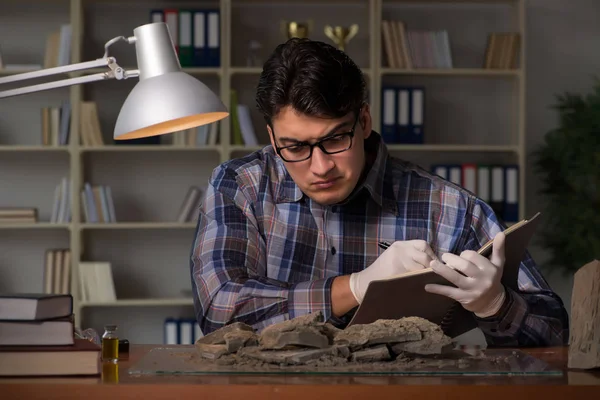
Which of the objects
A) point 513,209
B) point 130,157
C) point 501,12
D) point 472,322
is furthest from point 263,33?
point 472,322

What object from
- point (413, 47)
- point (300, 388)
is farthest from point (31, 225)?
point (300, 388)

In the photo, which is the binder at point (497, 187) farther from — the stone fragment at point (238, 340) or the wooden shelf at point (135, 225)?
the stone fragment at point (238, 340)

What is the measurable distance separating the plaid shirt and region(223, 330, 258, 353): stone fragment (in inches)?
20.0

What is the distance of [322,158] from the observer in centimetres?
169

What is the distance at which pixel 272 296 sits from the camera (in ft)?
5.42

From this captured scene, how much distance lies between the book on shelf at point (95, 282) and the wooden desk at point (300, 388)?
2.90m

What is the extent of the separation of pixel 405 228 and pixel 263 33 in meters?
2.51

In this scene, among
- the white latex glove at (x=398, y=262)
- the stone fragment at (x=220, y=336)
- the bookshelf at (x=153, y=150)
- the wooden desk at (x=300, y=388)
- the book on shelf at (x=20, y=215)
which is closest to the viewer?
the wooden desk at (x=300, y=388)

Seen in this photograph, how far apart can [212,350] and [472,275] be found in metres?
0.48

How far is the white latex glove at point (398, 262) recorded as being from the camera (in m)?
1.54

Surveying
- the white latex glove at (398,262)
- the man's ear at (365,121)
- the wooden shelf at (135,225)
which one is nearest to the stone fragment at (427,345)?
the white latex glove at (398,262)

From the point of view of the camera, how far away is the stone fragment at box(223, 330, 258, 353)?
121 cm

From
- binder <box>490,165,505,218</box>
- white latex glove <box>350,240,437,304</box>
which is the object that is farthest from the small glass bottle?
binder <box>490,165,505,218</box>

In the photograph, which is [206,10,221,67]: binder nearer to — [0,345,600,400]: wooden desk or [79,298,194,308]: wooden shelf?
[79,298,194,308]: wooden shelf
